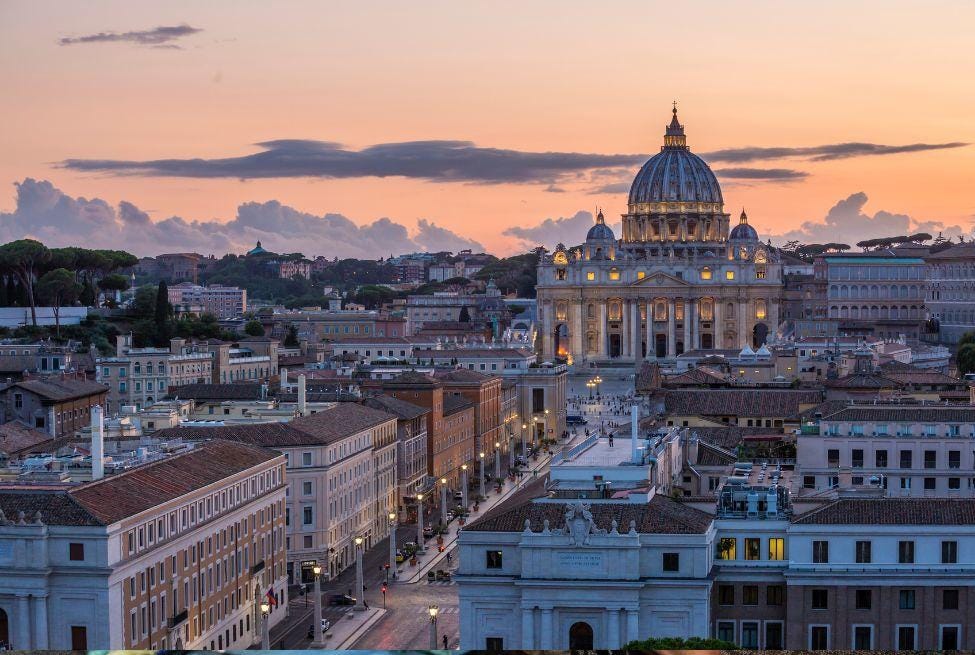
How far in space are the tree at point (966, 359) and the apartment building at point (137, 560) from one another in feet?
215

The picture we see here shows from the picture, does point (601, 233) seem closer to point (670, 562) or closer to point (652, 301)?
point (652, 301)

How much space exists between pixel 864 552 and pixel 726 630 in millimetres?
2810

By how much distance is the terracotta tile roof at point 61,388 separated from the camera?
237 ft

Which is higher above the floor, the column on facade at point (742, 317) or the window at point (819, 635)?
the window at point (819, 635)

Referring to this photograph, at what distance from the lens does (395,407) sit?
227 feet

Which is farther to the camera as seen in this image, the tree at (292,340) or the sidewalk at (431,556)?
the tree at (292,340)

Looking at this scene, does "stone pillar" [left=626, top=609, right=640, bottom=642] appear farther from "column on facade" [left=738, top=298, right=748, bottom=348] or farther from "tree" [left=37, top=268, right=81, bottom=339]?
"column on facade" [left=738, top=298, right=748, bottom=348]

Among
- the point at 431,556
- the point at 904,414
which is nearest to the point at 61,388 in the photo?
the point at 431,556

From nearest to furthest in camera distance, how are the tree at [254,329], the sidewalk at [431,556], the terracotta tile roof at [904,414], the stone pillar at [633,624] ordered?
the stone pillar at [633,624] < the terracotta tile roof at [904,414] < the sidewalk at [431,556] < the tree at [254,329]

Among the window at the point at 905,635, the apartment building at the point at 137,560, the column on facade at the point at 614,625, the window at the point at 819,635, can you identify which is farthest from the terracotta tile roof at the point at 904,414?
the column on facade at the point at 614,625

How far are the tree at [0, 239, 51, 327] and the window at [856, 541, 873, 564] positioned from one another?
308 feet

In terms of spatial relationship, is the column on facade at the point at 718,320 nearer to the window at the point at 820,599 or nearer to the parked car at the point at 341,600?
the parked car at the point at 341,600

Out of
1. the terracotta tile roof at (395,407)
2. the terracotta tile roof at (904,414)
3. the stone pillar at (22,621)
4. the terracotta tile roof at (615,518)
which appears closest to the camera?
the terracotta tile roof at (615,518)

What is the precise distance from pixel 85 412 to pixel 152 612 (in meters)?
38.5
